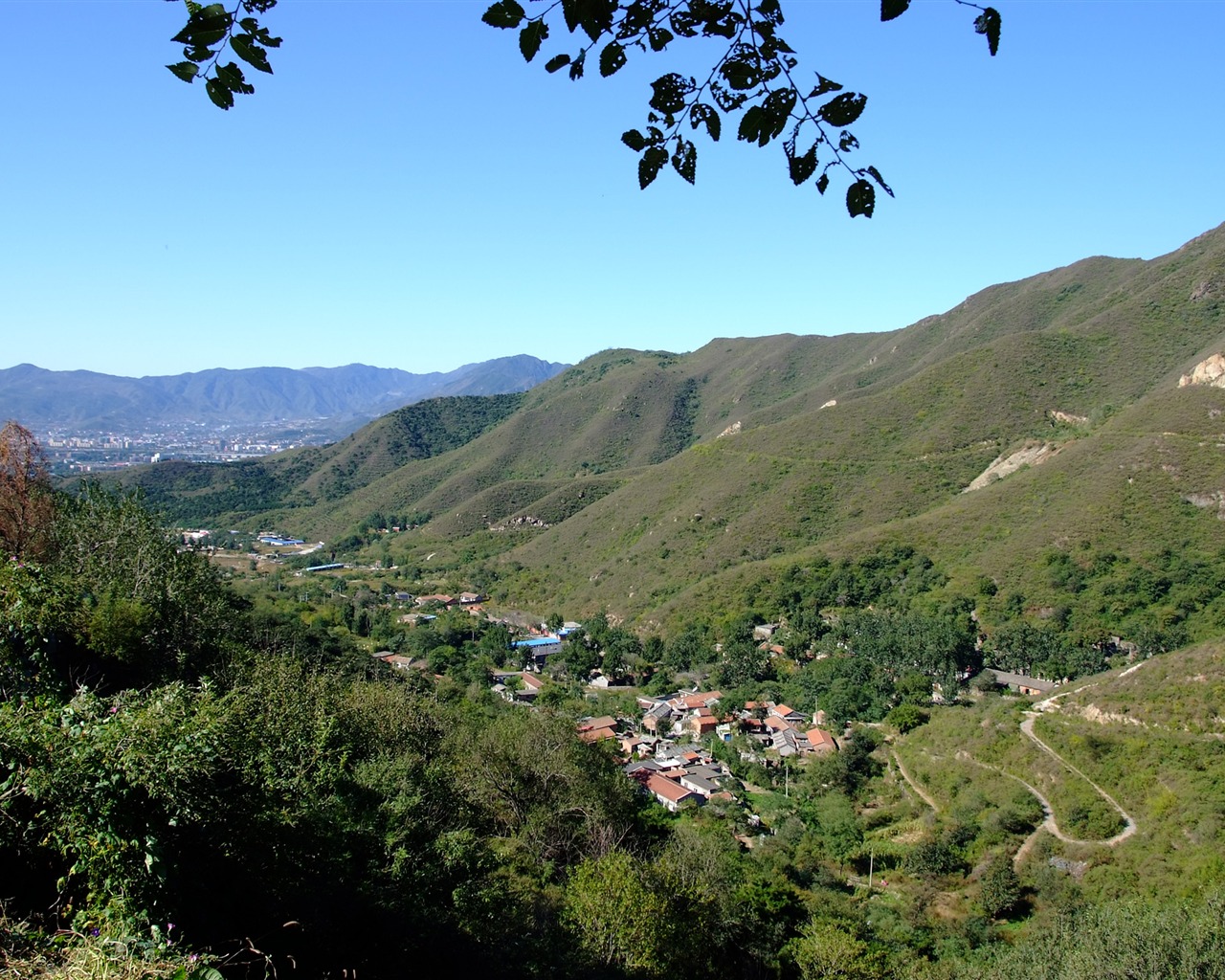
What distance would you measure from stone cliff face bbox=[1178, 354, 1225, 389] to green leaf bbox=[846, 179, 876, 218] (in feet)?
153

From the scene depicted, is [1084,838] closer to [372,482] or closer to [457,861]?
[457,861]

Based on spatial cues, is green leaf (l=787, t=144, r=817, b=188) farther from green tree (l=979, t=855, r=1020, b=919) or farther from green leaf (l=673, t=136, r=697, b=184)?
green tree (l=979, t=855, r=1020, b=919)

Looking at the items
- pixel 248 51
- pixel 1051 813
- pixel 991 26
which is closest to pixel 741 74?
pixel 991 26

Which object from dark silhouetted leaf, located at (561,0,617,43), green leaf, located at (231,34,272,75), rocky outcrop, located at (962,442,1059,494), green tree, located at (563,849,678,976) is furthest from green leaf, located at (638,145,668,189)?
rocky outcrop, located at (962,442,1059,494)

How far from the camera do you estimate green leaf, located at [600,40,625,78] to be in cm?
232

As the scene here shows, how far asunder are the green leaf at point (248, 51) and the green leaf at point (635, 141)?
1.11 m

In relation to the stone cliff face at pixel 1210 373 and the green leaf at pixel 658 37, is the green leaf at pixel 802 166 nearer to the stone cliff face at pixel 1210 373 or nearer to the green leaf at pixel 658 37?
the green leaf at pixel 658 37

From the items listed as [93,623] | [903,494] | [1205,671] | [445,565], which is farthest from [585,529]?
[93,623]

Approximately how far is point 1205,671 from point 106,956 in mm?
27480

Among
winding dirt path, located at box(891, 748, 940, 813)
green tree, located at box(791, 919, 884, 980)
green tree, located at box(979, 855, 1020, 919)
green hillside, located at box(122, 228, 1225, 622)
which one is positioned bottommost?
winding dirt path, located at box(891, 748, 940, 813)

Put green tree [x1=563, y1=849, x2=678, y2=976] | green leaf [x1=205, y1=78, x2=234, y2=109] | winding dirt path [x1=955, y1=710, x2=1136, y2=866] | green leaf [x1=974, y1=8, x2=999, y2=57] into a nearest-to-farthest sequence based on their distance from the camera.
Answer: green leaf [x1=974, y1=8, x2=999, y2=57], green leaf [x1=205, y1=78, x2=234, y2=109], green tree [x1=563, y1=849, x2=678, y2=976], winding dirt path [x1=955, y1=710, x2=1136, y2=866]

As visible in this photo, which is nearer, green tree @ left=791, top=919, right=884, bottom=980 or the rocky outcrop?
green tree @ left=791, top=919, right=884, bottom=980

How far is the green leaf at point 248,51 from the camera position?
2131 mm

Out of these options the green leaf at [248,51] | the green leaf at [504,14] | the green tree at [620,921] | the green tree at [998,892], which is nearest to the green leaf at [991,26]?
the green leaf at [504,14]
